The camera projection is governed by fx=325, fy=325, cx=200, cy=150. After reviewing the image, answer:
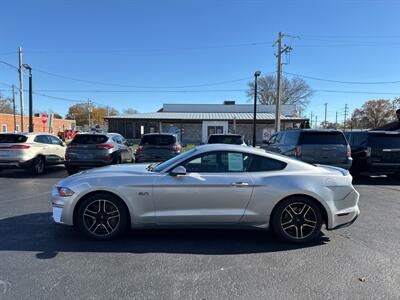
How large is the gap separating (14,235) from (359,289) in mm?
4880

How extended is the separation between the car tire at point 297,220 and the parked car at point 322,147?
5333 mm

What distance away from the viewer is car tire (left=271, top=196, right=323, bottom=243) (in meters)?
4.80

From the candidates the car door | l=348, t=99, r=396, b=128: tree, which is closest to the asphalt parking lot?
the car door

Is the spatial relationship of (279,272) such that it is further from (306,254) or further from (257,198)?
(257,198)

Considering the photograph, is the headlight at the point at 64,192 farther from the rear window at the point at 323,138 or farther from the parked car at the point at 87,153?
the rear window at the point at 323,138

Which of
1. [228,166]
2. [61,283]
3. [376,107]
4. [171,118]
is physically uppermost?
[376,107]

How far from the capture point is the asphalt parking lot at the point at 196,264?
3.39 metres

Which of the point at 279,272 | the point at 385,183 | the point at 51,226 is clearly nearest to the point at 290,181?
the point at 279,272

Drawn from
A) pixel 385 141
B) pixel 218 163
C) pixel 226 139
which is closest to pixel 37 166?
pixel 226 139

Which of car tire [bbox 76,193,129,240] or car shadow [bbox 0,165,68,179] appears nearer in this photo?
car tire [bbox 76,193,129,240]

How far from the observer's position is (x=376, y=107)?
308 ft

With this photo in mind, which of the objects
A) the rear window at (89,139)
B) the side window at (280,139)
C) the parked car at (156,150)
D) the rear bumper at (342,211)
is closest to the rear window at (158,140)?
the parked car at (156,150)

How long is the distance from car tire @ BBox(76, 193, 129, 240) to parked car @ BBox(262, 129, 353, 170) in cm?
675

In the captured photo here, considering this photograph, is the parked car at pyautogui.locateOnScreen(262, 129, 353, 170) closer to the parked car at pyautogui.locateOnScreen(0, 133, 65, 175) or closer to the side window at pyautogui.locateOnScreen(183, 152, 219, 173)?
the side window at pyautogui.locateOnScreen(183, 152, 219, 173)
